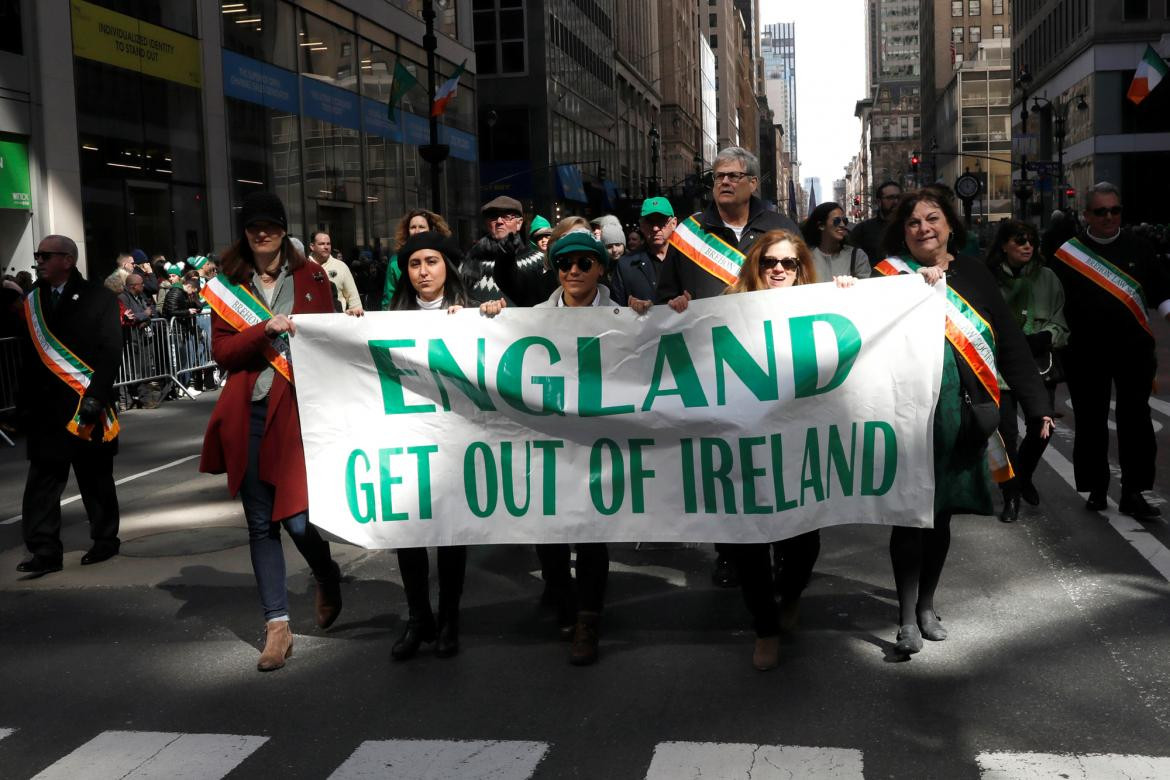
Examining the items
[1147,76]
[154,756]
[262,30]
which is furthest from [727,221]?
[1147,76]

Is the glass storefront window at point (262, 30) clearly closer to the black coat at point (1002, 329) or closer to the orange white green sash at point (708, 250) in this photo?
the orange white green sash at point (708, 250)

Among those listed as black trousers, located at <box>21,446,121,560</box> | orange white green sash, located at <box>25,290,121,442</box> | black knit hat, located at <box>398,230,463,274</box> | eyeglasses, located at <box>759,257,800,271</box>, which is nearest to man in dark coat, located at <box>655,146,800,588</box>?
eyeglasses, located at <box>759,257,800,271</box>

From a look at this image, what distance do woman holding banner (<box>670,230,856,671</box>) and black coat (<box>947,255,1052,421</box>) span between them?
510 millimetres

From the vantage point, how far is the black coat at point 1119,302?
345 inches

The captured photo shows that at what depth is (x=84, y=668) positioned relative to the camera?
609 centimetres

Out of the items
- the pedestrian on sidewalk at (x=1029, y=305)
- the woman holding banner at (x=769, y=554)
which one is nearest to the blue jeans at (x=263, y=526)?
the woman holding banner at (x=769, y=554)

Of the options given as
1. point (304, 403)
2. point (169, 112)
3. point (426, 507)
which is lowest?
point (426, 507)

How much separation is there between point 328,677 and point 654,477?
163 cm

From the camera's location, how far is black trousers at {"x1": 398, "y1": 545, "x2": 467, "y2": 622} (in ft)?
20.0

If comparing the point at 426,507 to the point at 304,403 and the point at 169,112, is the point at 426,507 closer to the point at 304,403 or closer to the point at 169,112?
the point at 304,403

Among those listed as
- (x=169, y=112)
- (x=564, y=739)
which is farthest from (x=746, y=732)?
(x=169, y=112)

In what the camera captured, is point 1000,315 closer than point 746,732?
No

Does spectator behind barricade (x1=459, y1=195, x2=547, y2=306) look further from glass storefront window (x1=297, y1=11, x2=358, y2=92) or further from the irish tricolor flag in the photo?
the irish tricolor flag

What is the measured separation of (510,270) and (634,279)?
2.70ft
